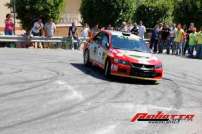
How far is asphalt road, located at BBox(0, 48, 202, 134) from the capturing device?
1083cm

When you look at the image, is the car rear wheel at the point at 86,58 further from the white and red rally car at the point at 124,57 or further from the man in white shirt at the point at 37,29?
the man in white shirt at the point at 37,29

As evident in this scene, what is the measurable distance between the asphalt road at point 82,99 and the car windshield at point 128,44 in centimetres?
121

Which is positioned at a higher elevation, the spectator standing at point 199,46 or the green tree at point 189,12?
the green tree at point 189,12

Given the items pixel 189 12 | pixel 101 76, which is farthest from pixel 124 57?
pixel 189 12

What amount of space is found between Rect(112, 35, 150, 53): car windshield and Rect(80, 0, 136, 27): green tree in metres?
19.3

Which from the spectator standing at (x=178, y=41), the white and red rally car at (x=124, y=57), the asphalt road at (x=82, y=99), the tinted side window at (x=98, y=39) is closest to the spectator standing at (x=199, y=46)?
the spectator standing at (x=178, y=41)

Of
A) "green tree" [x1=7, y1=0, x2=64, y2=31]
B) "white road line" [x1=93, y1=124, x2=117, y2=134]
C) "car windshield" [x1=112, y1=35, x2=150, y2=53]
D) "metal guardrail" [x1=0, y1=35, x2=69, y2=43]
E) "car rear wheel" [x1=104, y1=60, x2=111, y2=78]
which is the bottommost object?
"white road line" [x1=93, y1=124, x2=117, y2=134]

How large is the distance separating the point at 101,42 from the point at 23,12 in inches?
626

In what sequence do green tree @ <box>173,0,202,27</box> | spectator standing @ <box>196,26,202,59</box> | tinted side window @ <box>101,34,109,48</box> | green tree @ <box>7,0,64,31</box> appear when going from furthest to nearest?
green tree @ <box>173,0,202,27</box>
green tree @ <box>7,0,64,31</box>
spectator standing @ <box>196,26,202,59</box>
tinted side window @ <box>101,34,109,48</box>

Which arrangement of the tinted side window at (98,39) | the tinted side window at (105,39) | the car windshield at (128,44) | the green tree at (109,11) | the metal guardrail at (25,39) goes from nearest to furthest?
1. the car windshield at (128,44)
2. the tinted side window at (105,39)
3. the tinted side window at (98,39)
4. the metal guardrail at (25,39)
5. the green tree at (109,11)

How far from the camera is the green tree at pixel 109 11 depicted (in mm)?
39125

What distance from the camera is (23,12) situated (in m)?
35.3

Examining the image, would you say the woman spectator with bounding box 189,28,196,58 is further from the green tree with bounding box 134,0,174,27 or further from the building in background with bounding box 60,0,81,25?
the building in background with bounding box 60,0,81,25

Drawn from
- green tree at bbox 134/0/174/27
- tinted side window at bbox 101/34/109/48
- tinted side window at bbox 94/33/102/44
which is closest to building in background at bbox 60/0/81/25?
green tree at bbox 134/0/174/27
